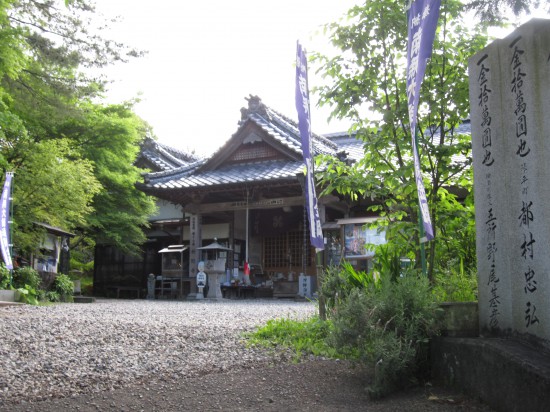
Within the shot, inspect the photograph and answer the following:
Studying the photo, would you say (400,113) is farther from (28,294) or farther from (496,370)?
(28,294)

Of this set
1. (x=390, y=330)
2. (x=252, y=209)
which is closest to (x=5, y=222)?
(x=252, y=209)

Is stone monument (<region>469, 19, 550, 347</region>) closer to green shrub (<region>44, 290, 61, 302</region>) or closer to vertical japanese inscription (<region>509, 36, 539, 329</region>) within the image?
vertical japanese inscription (<region>509, 36, 539, 329</region>)

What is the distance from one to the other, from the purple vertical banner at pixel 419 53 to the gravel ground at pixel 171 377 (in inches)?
53.7

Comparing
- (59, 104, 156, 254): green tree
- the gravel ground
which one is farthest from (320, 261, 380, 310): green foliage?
(59, 104, 156, 254): green tree

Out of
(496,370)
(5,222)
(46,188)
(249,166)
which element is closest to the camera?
(496,370)

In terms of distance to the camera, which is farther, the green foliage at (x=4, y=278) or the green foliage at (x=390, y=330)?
the green foliage at (x=4, y=278)

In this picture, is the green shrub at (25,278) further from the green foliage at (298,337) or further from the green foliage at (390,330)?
the green foliage at (390,330)

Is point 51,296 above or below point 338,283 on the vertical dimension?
below

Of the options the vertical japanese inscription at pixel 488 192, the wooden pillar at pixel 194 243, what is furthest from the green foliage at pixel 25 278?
the vertical japanese inscription at pixel 488 192

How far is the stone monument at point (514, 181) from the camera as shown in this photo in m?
3.53

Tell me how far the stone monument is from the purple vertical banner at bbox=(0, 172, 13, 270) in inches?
415

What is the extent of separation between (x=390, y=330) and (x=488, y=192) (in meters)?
1.27

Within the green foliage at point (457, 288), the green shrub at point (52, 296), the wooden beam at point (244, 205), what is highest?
the wooden beam at point (244, 205)

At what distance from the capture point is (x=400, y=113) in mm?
5316
